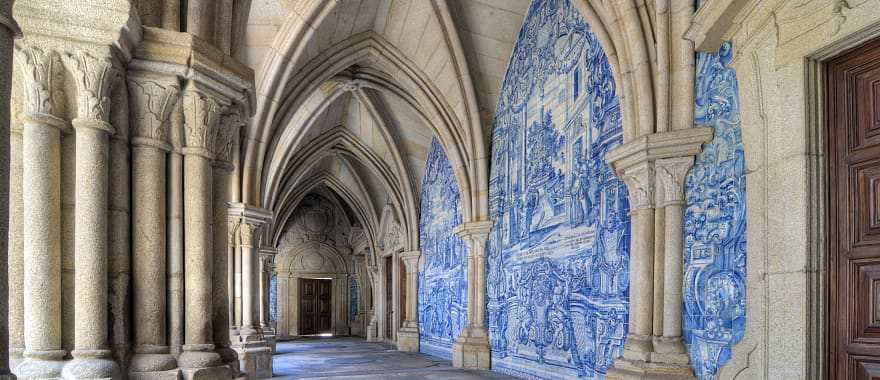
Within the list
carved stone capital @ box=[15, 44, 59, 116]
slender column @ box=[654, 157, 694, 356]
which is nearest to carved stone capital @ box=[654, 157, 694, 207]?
slender column @ box=[654, 157, 694, 356]

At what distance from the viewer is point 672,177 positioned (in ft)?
16.3

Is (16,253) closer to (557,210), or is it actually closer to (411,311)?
(557,210)

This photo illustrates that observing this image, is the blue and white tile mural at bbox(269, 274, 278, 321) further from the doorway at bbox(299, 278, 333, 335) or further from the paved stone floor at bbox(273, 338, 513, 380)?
the paved stone floor at bbox(273, 338, 513, 380)

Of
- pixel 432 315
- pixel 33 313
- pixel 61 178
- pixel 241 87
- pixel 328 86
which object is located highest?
pixel 328 86

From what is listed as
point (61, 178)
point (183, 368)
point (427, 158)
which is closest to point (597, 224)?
point (183, 368)

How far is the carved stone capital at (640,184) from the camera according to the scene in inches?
202

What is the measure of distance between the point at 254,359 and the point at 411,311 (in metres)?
5.38

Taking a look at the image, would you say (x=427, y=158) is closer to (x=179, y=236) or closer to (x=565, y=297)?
(x=565, y=297)

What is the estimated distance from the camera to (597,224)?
6223mm

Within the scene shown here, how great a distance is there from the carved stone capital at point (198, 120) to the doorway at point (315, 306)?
61.6 feet

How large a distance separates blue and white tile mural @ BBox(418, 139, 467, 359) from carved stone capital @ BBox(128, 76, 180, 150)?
307 inches

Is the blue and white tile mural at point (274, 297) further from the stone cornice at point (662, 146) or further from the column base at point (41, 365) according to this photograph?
the column base at point (41, 365)

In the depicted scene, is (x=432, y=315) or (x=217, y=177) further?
(x=432, y=315)

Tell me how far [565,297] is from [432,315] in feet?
20.5
